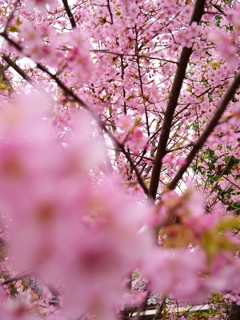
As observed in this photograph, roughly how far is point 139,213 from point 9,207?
253 millimetres

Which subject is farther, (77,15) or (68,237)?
(77,15)

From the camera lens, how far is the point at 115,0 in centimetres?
406

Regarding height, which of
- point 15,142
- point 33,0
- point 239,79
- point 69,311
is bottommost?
point 69,311

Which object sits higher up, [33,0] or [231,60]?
[33,0]

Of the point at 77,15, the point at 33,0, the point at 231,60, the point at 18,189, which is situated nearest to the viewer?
the point at 18,189

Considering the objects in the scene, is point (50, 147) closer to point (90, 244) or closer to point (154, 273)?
point (90, 244)

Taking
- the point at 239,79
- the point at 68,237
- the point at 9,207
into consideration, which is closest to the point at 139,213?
the point at 68,237

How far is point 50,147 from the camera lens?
1.98 ft

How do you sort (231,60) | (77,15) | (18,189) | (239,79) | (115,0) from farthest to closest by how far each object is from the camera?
(77,15)
(115,0)
(231,60)
(239,79)
(18,189)

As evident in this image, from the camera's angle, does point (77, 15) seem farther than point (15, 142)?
Yes

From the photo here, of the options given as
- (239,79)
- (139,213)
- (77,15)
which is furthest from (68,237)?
(77,15)

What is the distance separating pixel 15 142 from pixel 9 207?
13 centimetres

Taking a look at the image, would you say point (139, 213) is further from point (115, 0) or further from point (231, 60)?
point (115, 0)

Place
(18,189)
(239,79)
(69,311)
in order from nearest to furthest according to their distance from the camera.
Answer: (18,189)
(69,311)
(239,79)
